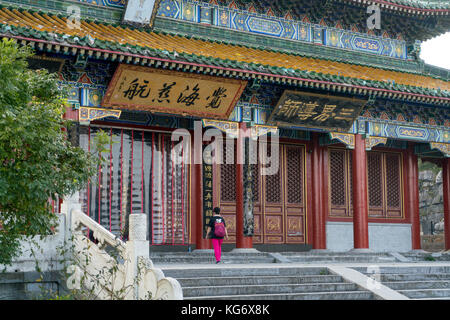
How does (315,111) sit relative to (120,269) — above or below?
above

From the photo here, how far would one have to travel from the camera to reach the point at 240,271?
1060cm

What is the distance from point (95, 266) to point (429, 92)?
9.13 meters

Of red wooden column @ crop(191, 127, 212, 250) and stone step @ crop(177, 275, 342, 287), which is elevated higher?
red wooden column @ crop(191, 127, 212, 250)

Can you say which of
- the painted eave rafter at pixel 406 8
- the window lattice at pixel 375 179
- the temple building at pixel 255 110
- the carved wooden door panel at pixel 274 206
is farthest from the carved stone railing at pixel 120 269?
the painted eave rafter at pixel 406 8

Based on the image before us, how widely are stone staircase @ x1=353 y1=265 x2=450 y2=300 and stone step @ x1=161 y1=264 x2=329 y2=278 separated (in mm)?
1124

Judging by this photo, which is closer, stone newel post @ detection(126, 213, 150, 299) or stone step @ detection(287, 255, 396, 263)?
stone newel post @ detection(126, 213, 150, 299)

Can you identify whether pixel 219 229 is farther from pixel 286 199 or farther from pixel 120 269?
pixel 286 199

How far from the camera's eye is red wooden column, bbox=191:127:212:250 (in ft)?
48.2

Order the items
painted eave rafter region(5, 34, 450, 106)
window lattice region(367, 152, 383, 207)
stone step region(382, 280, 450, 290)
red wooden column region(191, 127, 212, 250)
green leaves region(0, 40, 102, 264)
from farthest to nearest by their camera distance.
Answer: window lattice region(367, 152, 383, 207) → red wooden column region(191, 127, 212, 250) → painted eave rafter region(5, 34, 450, 106) → stone step region(382, 280, 450, 290) → green leaves region(0, 40, 102, 264)

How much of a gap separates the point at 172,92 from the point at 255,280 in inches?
184

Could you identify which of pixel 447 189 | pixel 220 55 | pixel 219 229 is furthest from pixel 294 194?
pixel 447 189

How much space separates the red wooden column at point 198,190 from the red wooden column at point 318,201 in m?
2.92

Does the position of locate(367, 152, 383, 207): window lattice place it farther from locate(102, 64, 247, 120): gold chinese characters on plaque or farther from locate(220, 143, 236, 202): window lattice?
locate(102, 64, 247, 120): gold chinese characters on plaque

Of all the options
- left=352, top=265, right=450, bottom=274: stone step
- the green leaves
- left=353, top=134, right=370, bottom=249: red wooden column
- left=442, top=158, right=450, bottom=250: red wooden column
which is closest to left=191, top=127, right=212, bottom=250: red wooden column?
left=353, top=134, right=370, bottom=249: red wooden column
